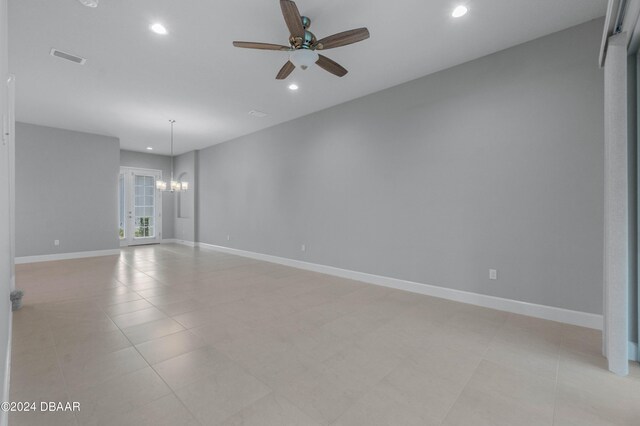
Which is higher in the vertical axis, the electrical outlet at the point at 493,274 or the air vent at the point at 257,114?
the air vent at the point at 257,114

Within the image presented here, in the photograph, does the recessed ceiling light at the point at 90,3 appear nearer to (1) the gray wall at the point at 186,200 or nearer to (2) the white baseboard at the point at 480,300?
(2) the white baseboard at the point at 480,300

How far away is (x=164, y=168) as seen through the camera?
34.0 ft

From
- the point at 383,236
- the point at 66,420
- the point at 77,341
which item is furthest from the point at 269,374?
the point at 383,236

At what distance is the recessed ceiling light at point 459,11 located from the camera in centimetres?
275

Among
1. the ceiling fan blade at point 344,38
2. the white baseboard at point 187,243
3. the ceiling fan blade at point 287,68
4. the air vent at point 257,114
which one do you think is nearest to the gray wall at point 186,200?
the white baseboard at point 187,243

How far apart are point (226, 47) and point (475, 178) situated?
367cm

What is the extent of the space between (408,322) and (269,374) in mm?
1732

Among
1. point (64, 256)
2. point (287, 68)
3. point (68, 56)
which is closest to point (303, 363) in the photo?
point (287, 68)

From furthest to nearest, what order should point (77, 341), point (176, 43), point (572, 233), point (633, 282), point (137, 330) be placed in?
point (176, 43), point (572, 233), point (137, 330), point (77, 341), point (633, 282)

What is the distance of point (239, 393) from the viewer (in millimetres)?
→ 1892

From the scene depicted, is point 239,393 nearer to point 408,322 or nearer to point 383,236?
point 408,322

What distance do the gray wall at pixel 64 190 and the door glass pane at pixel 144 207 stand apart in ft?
6.67

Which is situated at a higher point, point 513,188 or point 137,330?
point 513,188

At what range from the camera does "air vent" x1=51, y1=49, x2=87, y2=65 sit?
11.4ft
